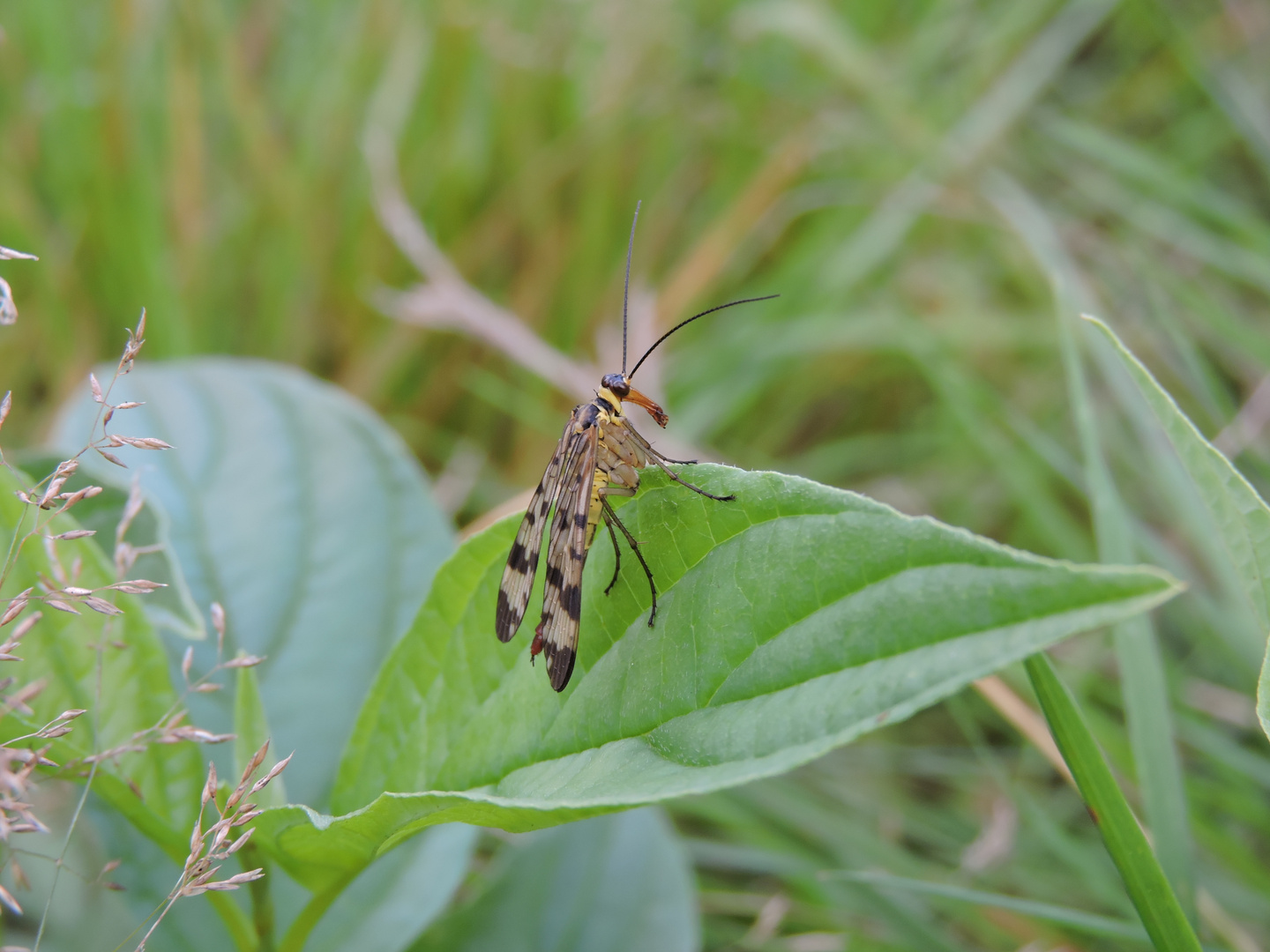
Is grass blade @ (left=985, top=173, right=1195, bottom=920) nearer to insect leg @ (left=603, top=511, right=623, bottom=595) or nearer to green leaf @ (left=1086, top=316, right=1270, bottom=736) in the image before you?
green leaf @ (left=1086, top=316, right=1270, bottom=736)

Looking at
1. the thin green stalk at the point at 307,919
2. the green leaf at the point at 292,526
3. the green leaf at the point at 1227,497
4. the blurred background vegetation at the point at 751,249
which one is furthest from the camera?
the blurred background vegetation at the point at 751,249

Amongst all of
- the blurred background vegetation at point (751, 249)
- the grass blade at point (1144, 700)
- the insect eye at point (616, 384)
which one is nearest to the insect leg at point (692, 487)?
the insect eye at point (616, 384)

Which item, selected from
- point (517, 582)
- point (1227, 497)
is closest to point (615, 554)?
point (517, 582)

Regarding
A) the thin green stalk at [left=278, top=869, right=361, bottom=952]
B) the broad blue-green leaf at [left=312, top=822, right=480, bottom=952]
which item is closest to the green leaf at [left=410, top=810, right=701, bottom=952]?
the broad blue-green leaf at [left=312, top=822, right=480, bottom=952]

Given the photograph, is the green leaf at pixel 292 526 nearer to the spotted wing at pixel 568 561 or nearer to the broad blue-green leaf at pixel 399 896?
the broad blue-green leaf at pixel 399 896

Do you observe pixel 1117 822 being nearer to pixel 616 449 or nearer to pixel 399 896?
pixel 616 449

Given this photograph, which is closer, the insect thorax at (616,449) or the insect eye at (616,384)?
the insect thorax at (616,449)

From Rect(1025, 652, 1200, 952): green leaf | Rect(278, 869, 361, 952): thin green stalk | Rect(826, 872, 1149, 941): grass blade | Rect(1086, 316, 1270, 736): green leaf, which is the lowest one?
Rect(278, 869, 361, 952): thin green stalk

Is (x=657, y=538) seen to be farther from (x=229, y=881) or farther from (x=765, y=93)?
(x=765, y=93)
